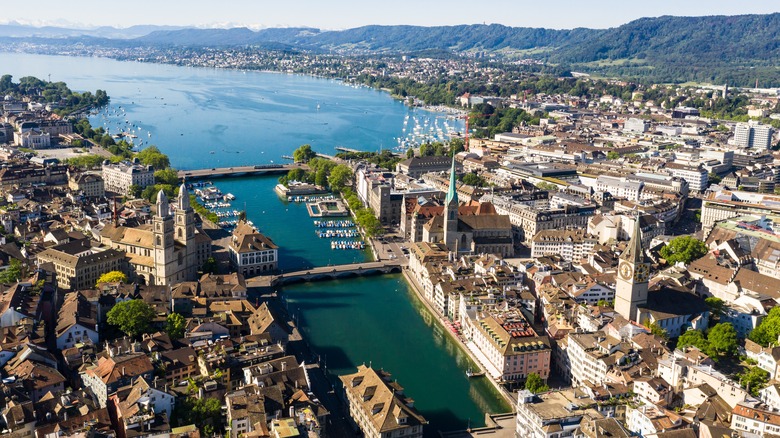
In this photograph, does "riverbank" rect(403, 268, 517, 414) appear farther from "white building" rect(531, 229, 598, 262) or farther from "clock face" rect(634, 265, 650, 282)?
"white building" rect(531, 229, 598, 262)

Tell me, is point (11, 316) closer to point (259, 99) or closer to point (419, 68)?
point (259, 99)

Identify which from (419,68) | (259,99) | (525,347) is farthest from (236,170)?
(419,68)

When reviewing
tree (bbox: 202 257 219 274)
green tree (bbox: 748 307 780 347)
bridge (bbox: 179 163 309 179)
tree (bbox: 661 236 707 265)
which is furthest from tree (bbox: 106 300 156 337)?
bridge (bbox: 179 163 309 179)

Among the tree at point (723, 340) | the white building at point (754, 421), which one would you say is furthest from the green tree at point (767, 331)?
the white building at point (754, 421)

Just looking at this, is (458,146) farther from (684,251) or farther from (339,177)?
(684,251)

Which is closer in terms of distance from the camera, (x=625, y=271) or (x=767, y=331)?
(x=767, y=331)

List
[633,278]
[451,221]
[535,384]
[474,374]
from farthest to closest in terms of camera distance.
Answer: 1. [451,221]
2. [633,278]
3. [474,374]
4. [535,384]

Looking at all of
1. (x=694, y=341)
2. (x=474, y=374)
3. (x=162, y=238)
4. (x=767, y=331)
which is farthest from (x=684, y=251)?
(x=162, y=238)

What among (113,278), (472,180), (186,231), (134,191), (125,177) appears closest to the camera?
(113,278)
